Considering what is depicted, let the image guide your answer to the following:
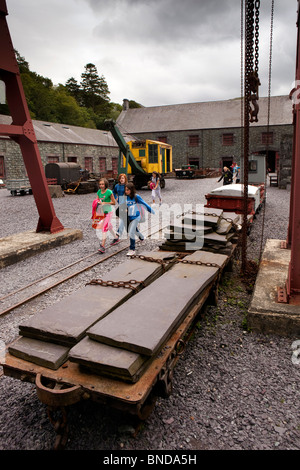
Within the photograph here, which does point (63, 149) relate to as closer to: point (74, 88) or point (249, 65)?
point (249, 65)

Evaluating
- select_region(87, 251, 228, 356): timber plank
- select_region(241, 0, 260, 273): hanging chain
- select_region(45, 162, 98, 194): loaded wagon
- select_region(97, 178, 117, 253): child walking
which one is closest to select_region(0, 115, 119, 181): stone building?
select_region(45, 162, 98, 194): loaded wagon

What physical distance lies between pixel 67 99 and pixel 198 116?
25.8 metres

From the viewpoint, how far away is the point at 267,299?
15.2ft

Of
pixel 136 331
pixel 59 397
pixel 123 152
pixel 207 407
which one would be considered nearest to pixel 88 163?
pixel 123 152

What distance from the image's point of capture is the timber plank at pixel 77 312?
2945mm

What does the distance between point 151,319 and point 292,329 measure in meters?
2.22

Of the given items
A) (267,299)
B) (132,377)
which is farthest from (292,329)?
(132,377)

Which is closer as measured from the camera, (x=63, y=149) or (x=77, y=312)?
(x=77, y=312)

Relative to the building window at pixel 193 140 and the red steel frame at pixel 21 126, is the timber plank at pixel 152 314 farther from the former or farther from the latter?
the building window at pixel 193 140

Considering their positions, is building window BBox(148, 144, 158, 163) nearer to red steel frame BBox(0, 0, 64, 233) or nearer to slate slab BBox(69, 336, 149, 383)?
red steel frame BBox(0, 0, 64, 233)

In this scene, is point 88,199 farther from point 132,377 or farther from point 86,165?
point 132,377

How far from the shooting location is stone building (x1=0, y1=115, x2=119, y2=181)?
2656 centimetres

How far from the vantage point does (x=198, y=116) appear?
4047 centimetres
